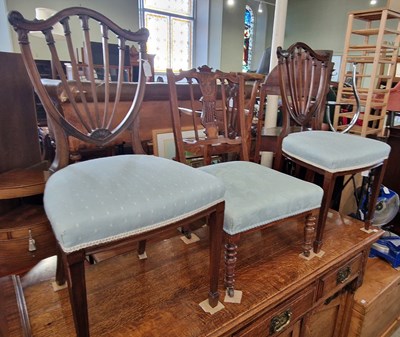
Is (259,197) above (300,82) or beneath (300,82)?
beneath

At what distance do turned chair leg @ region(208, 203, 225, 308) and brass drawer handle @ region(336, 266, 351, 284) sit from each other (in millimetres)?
642

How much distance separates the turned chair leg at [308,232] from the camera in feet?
3.65

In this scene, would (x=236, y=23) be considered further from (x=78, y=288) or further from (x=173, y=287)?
(x=78, y=288)

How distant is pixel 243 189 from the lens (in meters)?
0.99

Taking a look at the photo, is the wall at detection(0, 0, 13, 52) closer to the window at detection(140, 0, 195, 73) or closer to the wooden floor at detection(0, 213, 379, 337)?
the window at detection(140, 0, 195, 73)

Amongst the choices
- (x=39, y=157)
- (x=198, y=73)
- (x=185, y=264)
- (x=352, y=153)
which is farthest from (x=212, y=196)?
(x=39, y=157)

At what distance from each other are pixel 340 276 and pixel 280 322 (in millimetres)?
394

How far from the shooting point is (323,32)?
8.20 metres

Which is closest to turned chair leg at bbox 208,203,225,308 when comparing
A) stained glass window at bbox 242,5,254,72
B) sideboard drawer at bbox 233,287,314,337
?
sideboard drawer at bbox 233,287,314,337

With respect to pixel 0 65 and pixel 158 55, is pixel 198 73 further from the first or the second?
pixel 158 55

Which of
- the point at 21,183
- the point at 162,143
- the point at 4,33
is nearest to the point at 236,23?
the point at 4,33

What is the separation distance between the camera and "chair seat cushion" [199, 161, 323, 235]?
0.89 meters

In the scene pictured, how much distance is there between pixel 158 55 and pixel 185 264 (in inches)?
251

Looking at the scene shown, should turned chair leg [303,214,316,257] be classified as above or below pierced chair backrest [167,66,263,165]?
below
